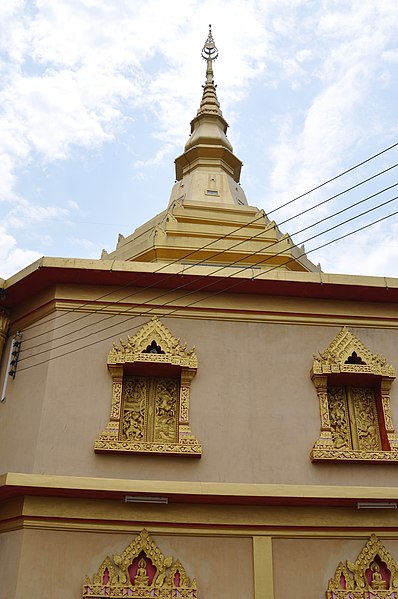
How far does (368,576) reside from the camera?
28.0ft

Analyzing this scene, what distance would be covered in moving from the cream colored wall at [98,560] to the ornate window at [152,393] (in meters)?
1.29

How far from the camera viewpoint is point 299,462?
9055 millimetres

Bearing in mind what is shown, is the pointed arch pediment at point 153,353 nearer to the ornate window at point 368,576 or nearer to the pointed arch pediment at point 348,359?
the pointed arch pediment at point 348,359

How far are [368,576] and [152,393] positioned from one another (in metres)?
4.18

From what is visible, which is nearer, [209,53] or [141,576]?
[141,576]

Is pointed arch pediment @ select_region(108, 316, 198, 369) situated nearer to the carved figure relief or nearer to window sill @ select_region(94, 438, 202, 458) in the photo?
the carved figure relief

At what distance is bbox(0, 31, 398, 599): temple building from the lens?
8.32 metres

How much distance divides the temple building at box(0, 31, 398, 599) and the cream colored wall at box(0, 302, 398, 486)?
0.9 inches

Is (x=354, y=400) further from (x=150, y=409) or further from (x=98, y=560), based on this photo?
(x=98, y=560)

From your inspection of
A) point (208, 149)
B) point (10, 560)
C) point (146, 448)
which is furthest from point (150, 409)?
point (208, 149)

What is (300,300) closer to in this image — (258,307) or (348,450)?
(258,307)

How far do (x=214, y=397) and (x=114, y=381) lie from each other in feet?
5.29

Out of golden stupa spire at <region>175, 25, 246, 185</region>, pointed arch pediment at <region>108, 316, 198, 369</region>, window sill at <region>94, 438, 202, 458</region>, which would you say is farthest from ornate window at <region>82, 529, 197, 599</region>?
golden stupa spire at <region>175, 25, 246, 185</region>

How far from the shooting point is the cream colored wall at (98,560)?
26.4 feet
